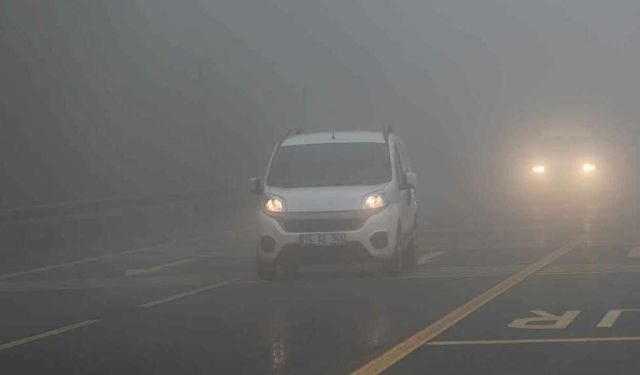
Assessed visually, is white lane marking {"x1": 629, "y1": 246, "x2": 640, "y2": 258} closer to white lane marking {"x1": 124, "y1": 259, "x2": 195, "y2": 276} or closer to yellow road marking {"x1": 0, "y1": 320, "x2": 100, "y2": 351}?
white lane marking {"x1": 124, "y1": 259, "x2": 195, "y2": 276}

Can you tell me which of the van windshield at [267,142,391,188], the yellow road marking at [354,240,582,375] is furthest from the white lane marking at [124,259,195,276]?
the yellow road marking at [354,240,582,375]

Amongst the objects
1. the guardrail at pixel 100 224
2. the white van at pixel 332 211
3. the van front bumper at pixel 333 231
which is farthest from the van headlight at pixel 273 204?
the guardrail at pixel 100 224

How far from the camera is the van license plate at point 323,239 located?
2088cm

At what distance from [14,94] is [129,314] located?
42.4 metres

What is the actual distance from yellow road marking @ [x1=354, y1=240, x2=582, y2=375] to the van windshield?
91.7 inches

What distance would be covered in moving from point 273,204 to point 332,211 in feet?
2.60

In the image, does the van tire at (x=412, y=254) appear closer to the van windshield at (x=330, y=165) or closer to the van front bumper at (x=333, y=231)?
the van windshield at (x=330, y=165)

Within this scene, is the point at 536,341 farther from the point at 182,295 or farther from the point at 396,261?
the point at 396,261

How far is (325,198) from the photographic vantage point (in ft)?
69.0

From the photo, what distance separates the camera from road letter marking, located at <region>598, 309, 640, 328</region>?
1451cm

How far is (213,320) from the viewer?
52.8ft

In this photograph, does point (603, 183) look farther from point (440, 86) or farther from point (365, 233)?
point (365, 233)

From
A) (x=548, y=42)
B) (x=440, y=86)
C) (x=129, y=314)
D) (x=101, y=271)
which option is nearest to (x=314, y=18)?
(x=440, y=86)

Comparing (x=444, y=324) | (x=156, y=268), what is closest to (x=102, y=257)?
(x=156, y=268)
